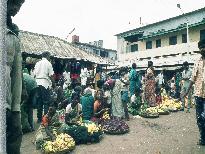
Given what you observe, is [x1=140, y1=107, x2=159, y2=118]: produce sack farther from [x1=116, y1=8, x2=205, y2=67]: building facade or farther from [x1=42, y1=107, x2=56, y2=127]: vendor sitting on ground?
→ [x1=116, y1=8, x2=205, y2=67]: building facade

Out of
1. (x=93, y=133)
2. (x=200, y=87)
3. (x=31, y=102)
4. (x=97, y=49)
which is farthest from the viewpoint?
(x=97, y=49)

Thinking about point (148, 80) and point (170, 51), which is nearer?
point (148, 80)

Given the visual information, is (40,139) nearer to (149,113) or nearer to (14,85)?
(14,85)

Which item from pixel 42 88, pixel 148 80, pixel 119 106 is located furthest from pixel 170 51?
pixel 42 88

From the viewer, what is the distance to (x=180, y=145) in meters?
6.88

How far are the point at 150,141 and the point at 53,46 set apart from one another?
14628mm

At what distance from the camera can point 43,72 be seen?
334 inches

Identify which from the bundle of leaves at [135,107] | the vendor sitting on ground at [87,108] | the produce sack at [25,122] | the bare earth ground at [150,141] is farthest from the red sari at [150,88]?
the produce sack at [25,122]

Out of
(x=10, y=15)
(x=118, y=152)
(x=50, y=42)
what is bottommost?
(x=118, y=152)

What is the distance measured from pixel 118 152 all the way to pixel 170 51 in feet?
82.4

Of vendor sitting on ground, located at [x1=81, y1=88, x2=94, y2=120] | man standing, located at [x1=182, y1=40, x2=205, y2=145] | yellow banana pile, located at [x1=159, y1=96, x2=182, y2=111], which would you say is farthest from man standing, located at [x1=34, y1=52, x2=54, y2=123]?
yellow banana pile, located at [x1=159, y1=96, x2=182, y2=111]

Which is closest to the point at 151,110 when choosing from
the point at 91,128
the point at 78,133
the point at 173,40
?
the point at 91,128

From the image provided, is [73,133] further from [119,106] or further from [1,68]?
[1,68]

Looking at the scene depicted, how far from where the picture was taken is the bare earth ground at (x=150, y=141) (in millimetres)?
6566
